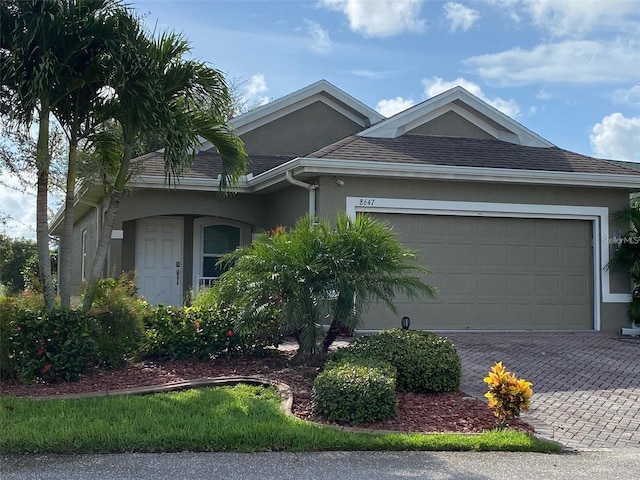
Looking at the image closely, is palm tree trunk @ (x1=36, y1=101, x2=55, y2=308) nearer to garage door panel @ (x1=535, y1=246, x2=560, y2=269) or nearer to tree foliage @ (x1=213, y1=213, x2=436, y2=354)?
tree foliage @ (x1=213, y1=213, x2=436, y2=354)

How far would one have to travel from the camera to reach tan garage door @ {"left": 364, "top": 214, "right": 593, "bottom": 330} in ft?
42.1

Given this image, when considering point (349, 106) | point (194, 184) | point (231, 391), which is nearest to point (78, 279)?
point (194, 184)

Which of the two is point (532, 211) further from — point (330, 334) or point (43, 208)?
point (43, 208)

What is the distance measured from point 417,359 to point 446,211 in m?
5.44

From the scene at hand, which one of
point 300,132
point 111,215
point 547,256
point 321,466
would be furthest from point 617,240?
point 321,466

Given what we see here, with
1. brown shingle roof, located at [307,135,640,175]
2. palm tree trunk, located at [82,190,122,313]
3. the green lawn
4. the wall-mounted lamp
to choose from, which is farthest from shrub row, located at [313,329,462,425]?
the wall-mounted lamp

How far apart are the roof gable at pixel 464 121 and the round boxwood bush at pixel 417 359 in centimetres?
719

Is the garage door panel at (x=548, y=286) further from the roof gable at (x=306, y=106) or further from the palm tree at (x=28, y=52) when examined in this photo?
the palm tree at (x=28, y=52)

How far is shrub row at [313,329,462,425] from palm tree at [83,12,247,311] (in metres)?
3.50

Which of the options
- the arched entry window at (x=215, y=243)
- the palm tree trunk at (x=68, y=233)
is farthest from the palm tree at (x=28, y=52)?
the arched entry window at (x=215, y=243)

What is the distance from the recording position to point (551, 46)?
1230 centimetres

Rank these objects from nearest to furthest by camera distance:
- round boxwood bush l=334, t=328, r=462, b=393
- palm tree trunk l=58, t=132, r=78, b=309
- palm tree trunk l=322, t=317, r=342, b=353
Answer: round boxwood bush l=334, t=328, r=462, b=393 < palm tree trunk l=322, t=317, r=342, b=353 < palm tree trunk l=58, t=132, r=78, b=309

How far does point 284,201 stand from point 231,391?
6.46m

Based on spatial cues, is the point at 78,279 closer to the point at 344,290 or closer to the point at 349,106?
the point at 349,106
